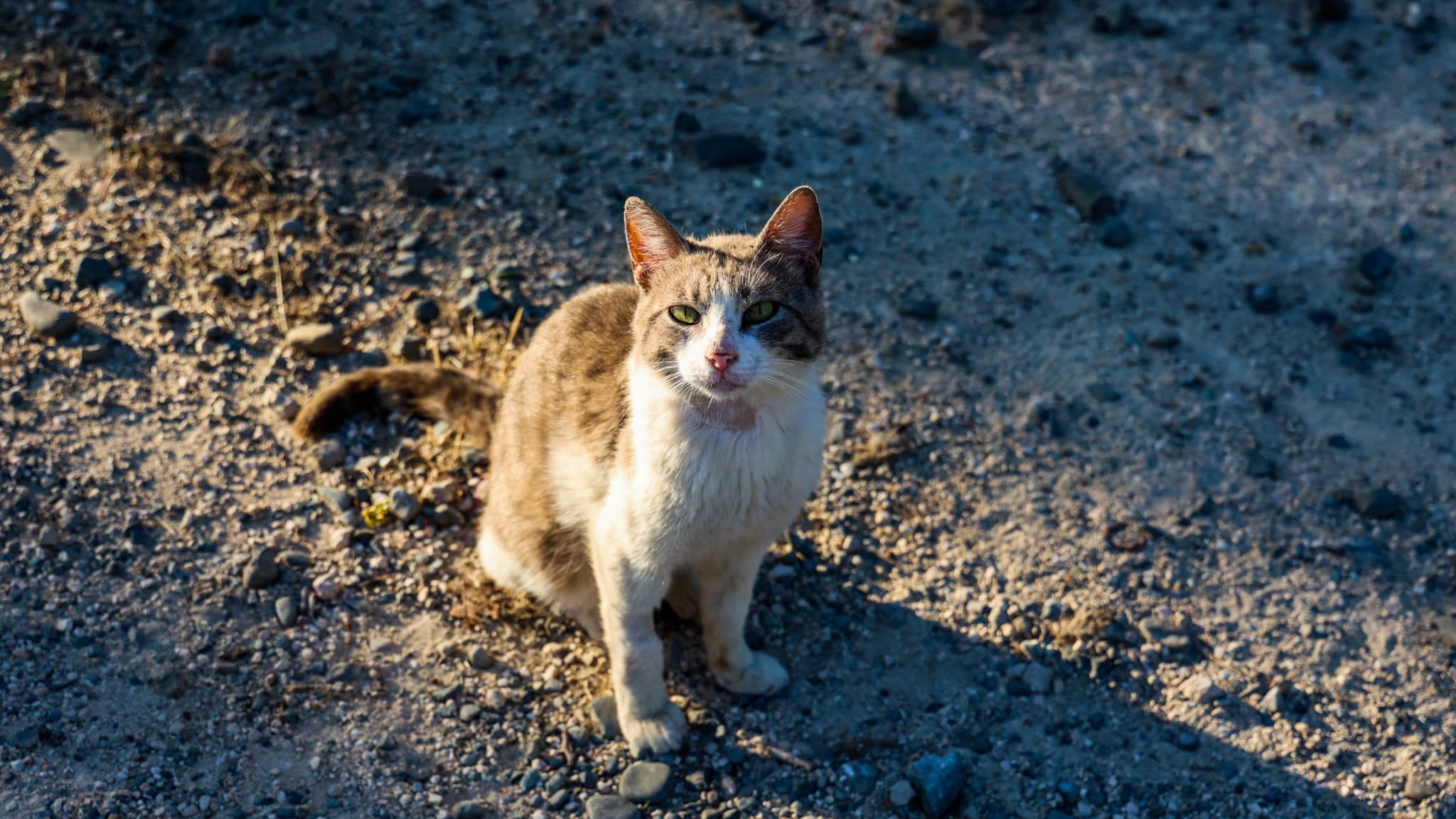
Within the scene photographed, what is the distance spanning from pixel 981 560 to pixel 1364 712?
1530 mm

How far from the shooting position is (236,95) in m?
6.38

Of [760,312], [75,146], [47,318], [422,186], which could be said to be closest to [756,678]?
[760,312]

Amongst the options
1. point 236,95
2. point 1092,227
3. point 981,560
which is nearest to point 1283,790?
point 981,560

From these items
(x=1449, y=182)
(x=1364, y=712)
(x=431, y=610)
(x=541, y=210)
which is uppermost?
(x=1449, y=182)

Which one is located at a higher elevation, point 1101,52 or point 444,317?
point 1101,52

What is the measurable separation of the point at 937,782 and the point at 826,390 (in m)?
2.05

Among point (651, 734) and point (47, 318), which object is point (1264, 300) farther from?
point (47, 318)

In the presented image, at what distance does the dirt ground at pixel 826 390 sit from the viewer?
13.2 ft

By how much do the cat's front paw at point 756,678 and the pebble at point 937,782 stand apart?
0.61 meters

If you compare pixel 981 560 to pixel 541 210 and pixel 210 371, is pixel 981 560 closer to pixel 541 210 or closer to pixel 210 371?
pixel 541 210

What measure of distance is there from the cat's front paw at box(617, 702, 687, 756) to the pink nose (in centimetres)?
151

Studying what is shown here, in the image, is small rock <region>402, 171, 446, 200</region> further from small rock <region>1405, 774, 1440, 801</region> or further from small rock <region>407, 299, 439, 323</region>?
small rock <region>1405, 774, 1440, 801</region>

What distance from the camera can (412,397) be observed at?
484 centimetres

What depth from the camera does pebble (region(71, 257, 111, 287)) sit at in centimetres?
529
